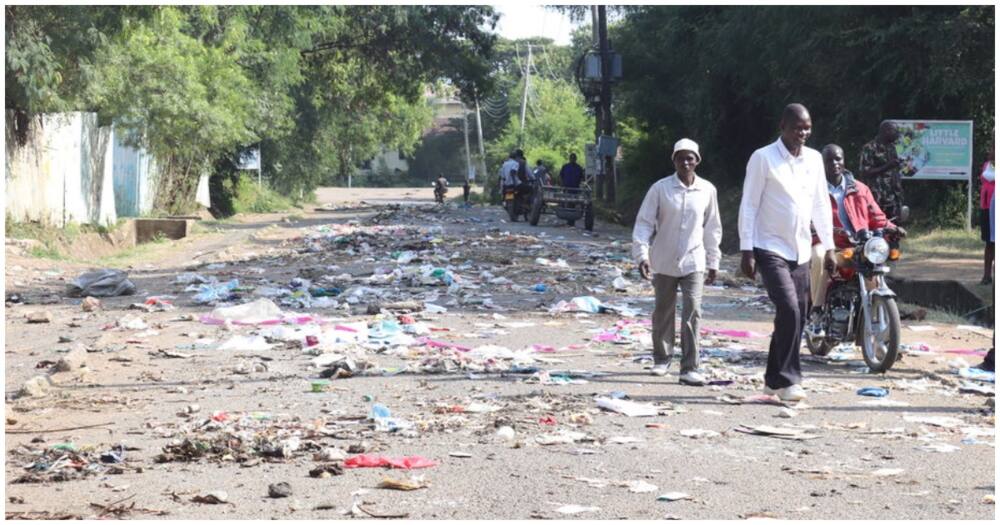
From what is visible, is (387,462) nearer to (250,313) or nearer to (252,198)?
(250,313)

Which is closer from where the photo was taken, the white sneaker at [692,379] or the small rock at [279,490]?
the small rock at [279,490]

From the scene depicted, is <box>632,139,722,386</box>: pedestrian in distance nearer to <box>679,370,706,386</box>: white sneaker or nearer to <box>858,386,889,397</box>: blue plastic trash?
<box>679,370,706,386</box>: white sneaker

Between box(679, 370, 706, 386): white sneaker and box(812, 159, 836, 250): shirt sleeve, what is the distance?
1.19m

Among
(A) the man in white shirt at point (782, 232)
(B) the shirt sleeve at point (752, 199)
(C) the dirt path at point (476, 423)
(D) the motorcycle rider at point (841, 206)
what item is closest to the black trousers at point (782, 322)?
(A) the man in white shirt at point (782, 232)

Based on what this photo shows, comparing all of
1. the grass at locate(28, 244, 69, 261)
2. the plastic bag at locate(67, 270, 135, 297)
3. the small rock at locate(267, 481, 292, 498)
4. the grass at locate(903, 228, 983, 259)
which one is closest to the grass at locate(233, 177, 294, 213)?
the grass at locate(28, 244, 69, 261)

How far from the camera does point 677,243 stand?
9.42 metres

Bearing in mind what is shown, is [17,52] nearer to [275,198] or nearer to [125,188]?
[125,188]

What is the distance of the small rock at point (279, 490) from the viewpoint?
5.79m

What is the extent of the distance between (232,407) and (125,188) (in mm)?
25282

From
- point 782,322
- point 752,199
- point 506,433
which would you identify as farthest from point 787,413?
point 506,433

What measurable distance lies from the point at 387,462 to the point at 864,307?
4541mm

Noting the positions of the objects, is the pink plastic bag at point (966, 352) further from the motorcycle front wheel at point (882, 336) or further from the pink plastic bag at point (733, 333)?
the pink plastic bag at point (733, 333)

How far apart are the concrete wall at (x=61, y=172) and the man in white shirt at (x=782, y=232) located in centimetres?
1673

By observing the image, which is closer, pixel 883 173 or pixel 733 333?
pixel 733 333
